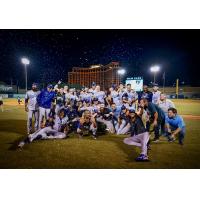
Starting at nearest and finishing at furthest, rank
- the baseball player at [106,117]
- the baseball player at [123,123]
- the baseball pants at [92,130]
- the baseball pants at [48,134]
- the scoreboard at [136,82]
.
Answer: the baseball pants at [48,134] < the baseball pants at [92,130] < the baseball player at [123,123] < the baseball player at [106,117] < the scoreboard at [136,82]

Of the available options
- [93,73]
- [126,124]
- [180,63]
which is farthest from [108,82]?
[126,124]

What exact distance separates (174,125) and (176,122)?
177mm

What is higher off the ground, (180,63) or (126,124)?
(180,63)

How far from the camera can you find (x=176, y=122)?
8.24 meters

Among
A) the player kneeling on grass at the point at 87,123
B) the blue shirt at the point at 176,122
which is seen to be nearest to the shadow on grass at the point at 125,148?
the player kneeling on grass at the point at 87,123

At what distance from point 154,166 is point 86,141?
315 cm

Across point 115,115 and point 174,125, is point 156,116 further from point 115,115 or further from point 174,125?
point 115,115

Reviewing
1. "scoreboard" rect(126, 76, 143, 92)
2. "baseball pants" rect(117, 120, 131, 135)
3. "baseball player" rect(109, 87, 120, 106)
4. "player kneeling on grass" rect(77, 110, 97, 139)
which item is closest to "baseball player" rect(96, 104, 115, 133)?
"baseball pants" rect(117, 120, 131, 135)

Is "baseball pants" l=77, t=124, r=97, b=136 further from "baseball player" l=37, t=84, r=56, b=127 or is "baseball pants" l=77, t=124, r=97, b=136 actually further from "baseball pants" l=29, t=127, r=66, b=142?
"baseball player" l=37, t=84, r=56, b=127

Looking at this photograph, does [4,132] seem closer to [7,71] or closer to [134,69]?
[7,71]

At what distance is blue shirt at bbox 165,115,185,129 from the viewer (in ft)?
26.5

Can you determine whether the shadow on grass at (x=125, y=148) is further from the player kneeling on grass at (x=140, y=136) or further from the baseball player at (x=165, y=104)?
the baseball player at (x=165, y=104)

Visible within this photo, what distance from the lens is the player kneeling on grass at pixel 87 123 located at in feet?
30.1

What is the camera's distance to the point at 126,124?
10211 millimetres
